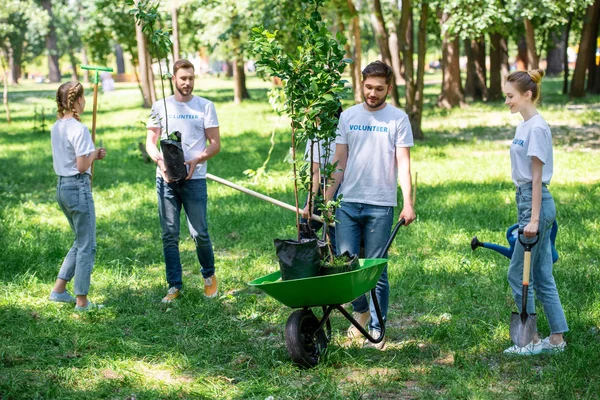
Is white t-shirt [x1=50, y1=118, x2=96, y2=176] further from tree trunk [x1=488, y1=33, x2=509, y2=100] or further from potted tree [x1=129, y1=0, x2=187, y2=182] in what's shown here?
tree trunk [x1=488, y1=33, x2=509, y2=100]

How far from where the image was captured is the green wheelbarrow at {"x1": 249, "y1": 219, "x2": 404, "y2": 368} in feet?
15.0

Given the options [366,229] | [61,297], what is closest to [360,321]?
[366,229]

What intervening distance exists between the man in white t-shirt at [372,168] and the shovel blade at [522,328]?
824mm

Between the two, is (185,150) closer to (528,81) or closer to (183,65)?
(183,65)

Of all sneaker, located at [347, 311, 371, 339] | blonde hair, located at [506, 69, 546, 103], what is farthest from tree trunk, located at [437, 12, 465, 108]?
blonde hair, located at [506, 69, 546, 103]

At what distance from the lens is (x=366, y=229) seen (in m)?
5.43

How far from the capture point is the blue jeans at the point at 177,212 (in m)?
6.61

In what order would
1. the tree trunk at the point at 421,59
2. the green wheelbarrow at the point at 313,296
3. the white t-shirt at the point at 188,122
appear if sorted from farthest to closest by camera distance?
the tree trunk at the point at 421,59
the white t-shirt at the point at 188,122
the green wheelbarrow at the point at 313,296

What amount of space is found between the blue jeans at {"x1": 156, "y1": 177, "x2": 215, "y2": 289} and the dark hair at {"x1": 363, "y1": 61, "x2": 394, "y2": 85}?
1987 mm

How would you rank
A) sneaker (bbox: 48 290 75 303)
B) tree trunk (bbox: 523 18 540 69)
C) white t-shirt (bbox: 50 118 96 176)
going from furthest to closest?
tree trunk (bbox: 523 18 540 69) < sneaker (bbox: 48 290 75 303) < white t-shirt (bbox: 50 118 96 176)

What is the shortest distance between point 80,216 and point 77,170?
353mm

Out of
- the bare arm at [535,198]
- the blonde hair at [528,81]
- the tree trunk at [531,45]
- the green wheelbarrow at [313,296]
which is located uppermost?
the tree trunk at [531,45]

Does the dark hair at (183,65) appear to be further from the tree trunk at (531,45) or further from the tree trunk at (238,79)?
the tree trunk at (238,79)

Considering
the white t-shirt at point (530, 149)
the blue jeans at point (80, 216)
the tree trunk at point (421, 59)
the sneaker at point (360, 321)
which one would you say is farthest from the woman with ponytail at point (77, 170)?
the tree trunk at point (421, 59)
